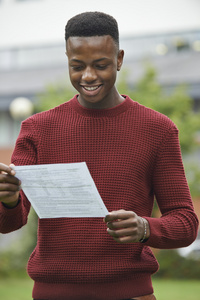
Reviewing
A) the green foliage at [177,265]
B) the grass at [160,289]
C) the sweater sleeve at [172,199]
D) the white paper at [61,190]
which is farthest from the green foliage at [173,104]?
the white paper at [61,190]

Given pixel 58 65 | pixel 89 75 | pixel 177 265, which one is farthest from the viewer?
pixel 58 65

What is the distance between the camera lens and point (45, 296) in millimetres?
2717

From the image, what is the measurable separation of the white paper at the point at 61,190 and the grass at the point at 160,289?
10.5m

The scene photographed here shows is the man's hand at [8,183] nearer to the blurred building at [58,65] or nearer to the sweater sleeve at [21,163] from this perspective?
the sweater sleeve at [21,163]

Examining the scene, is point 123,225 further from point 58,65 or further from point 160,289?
Answer: point 58,65

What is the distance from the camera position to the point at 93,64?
263cm

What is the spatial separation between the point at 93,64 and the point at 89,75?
0.16 feet

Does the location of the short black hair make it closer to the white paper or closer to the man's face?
the man's face

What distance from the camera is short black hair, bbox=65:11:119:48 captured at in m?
2.66

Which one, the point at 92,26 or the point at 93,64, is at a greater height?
the point at 92,26

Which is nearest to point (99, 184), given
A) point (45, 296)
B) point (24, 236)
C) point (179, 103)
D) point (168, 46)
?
point (45, 296)

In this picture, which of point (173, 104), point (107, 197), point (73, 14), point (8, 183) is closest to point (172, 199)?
point (107, 197)

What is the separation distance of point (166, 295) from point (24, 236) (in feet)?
12.1

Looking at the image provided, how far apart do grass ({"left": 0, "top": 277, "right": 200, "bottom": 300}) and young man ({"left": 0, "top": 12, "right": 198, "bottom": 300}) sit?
33.6ft
